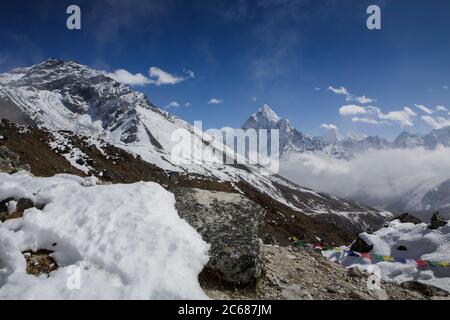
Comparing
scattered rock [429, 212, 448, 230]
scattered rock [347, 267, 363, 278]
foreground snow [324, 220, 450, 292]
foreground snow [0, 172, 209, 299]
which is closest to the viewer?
foreground snow [0, 172, 209, 299]

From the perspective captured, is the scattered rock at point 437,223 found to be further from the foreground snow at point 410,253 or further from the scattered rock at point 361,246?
the scattered rock at point 361,246

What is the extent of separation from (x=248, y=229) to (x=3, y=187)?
10249 mm

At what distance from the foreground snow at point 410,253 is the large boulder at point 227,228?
11243 mm

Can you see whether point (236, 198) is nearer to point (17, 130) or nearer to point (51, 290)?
point (51, 290)

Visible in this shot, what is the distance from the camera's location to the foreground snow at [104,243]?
10422 mm

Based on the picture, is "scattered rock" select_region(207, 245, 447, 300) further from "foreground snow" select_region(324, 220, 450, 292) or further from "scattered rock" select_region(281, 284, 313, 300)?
"foreground snow" select_region(324, 220, 450, 292)

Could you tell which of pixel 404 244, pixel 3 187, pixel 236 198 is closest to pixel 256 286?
pixel 236 198

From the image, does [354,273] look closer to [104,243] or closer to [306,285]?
[306,285]

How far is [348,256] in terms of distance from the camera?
26.6 m

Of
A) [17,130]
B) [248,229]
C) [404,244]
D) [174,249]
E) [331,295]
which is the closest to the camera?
[174,249]

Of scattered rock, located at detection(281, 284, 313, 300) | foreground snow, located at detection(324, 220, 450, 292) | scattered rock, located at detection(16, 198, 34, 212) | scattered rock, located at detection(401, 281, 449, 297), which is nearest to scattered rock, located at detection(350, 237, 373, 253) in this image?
foreground snow, located at detection(324, 220, 450, 292)

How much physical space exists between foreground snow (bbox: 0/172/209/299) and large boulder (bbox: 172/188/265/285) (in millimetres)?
472

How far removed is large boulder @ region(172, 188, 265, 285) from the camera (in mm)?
12469
